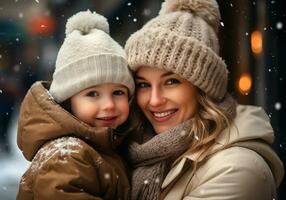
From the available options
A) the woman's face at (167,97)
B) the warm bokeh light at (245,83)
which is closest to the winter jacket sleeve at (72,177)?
the woman's face at (167,97)

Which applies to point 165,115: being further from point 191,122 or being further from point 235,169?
point 235,169

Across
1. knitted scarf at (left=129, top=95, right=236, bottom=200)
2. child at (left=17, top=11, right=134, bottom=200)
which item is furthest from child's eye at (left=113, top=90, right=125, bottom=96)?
knitted scarf at (left=129, top=95, right=236, bottom=200)

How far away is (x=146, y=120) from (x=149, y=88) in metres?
0.21

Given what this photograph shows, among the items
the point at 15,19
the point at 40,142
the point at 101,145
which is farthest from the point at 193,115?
the point at 15,19

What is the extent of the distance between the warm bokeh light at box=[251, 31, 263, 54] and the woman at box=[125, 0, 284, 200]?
131 centimetres

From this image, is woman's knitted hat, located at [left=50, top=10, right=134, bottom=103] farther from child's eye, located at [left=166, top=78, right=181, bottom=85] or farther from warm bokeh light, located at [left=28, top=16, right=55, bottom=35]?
warm bokeh light, located at [left=28, top=16, right=55, bottom=35]

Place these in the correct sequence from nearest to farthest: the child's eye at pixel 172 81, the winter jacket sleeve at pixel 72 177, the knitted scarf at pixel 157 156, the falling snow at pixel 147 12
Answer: the winter jacket sleeve at pixel 72 177 → the knitted scarf at pixel 157 156 → the child's eye at pixel 172 81 → the falling snow at pixel 147 12

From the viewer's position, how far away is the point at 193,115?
2.31m

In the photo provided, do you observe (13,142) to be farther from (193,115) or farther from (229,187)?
(229,187)

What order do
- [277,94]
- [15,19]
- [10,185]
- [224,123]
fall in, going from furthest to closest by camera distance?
[15,19] → [10,185] → [277,94] → [224,123]

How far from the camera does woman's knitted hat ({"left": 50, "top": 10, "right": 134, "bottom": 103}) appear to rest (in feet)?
7.18

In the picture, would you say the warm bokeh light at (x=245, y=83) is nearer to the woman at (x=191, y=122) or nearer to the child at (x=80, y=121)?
the woman at (x=191, y=122)

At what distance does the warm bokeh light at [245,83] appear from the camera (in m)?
3.71

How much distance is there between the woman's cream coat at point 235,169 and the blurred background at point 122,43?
114cm
